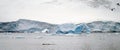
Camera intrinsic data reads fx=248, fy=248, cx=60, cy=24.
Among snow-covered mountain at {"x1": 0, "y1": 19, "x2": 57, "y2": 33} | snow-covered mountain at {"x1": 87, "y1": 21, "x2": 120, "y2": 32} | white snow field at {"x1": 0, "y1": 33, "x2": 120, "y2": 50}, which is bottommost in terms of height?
white snow field at {"x1": 0, "y1": 33, "x2": 120, "y2": 50}

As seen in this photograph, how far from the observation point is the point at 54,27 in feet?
10.6

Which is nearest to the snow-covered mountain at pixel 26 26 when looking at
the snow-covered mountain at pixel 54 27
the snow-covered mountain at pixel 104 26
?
the snow-covered mountain at pixel 54 27

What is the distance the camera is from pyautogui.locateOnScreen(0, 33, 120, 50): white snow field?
3131 mm

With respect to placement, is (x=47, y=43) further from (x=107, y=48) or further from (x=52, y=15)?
(x=107, y=48)

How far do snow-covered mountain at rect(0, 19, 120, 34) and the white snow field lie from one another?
70 mm

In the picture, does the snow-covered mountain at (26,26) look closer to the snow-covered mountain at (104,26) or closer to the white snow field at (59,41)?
the white snow field at (59,41)

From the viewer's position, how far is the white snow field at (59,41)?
3131 mm

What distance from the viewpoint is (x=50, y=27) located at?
10.4 feet

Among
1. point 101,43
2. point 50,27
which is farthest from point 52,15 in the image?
point 101,43

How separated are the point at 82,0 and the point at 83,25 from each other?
35cm

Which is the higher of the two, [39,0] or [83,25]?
[39,0]

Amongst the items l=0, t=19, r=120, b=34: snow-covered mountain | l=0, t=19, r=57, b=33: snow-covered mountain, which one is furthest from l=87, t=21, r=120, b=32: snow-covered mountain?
l=0, t=19, r=57, b=33: snow-covered mountain

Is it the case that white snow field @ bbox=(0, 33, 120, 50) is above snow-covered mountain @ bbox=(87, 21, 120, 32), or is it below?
below

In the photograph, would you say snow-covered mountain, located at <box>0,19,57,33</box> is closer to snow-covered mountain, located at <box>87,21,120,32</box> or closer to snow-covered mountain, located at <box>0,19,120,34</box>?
snow-covered mountain, located at <box>0,19,120,34</box>
